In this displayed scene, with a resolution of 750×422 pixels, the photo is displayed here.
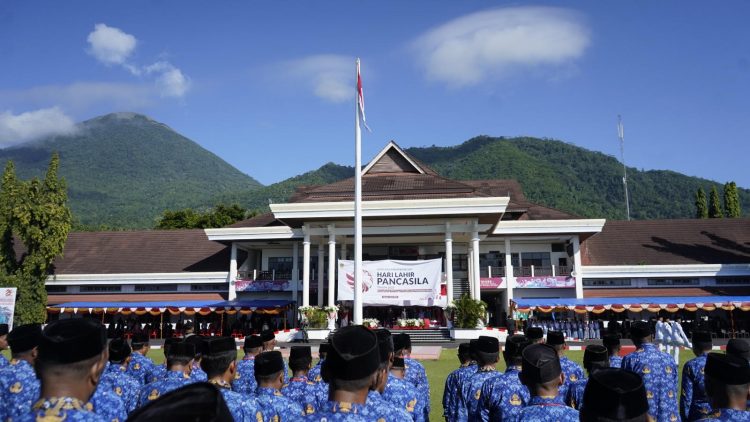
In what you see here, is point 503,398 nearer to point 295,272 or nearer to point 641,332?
point 641,332

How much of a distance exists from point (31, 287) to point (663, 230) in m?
38.8

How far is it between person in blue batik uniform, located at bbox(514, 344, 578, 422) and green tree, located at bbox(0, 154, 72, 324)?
31826mm

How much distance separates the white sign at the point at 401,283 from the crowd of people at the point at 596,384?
18.7m

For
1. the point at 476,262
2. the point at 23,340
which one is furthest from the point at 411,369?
the point at 476,262

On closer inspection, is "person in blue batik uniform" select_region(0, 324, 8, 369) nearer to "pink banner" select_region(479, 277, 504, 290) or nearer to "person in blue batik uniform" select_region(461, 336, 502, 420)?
"person in blue batik uniform" select_region(461, 336, 502, 420)

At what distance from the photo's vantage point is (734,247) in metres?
34.5

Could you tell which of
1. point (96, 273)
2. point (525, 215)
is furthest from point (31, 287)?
point (525, 215)

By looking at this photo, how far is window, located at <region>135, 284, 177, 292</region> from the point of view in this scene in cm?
3578

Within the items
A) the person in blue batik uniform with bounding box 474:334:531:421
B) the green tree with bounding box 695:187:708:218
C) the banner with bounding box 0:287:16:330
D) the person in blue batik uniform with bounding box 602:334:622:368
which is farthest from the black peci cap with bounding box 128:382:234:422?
the green tree with bounding box 695:187:708:218

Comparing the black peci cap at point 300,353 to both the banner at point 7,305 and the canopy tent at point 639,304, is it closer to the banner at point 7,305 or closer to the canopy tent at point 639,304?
the banner at point 7,305

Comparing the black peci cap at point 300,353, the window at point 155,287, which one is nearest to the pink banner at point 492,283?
the window at point 155,287

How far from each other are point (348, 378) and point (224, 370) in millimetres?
1757

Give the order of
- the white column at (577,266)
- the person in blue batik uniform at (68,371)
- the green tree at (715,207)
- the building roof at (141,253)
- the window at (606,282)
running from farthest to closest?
the green tree at (715,207)
the building roof at (141,253)
the window at (606,282)
the white column at (577,266)
the person in blue batik uniform at (68,371)

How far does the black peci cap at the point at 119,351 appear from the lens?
669 cm
